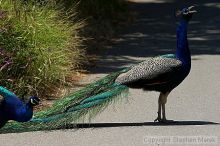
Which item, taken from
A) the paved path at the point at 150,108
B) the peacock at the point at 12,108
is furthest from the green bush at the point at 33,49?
the peacock at the point at 12,108

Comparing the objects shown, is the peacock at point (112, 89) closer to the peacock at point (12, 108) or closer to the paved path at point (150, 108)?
the paved path at point (150, 108)

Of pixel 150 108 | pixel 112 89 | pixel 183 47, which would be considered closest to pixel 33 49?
pixel 150 108

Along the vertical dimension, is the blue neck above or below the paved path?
above

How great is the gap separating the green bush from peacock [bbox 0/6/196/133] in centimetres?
183

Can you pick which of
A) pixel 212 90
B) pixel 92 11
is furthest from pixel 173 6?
pixel 212 90

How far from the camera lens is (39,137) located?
775 cm

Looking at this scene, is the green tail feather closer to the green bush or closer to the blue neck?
the blue neck

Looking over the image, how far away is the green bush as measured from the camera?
32.6 ft

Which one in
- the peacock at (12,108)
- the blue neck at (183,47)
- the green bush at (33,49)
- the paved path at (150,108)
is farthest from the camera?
the green bush at (33,49)

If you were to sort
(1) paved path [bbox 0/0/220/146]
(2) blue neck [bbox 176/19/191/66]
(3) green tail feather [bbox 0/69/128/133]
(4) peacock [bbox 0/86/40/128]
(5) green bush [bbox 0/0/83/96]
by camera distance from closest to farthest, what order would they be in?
(4) peacock [bbox 0/86/40/128] < (1) paved path [bbox 0/0/220/146] < (3) green tail feather [bbox 0/69/128/133] < (2) blue neck [bbox 176/19/191/66] < (5) green bush [bbox 0/0/83/96]

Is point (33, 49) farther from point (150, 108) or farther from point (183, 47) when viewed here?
point (183, 47)

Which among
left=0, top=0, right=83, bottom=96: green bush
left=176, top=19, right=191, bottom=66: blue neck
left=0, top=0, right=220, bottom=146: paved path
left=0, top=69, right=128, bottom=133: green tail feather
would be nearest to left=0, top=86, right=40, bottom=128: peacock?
left=0, top=0, right=220, bottom=146: paved path

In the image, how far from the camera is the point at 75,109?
8.00 m

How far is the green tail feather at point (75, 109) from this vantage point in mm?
7871
